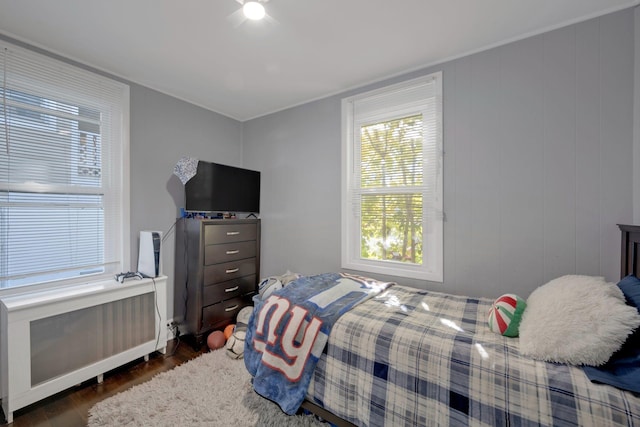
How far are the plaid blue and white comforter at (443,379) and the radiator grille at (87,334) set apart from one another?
1666 mm

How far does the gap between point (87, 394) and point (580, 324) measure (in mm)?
2980

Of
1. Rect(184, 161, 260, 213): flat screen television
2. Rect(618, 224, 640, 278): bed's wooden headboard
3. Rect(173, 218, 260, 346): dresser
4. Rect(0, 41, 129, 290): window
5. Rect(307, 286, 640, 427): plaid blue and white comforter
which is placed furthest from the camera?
Rect(184, 161, 260, 213): flat screen television

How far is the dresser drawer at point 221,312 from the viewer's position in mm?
2600

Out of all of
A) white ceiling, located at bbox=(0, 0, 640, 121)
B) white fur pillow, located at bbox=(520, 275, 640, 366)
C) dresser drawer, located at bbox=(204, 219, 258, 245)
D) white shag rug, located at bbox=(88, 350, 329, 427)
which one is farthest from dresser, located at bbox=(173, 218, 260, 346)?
white fur pillow, located at bbox=(520, 275, 640, 366)

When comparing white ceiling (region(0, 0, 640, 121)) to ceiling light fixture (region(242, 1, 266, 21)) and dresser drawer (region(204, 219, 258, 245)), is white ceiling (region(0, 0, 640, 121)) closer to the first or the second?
ceiling light fixture (region(242, 1, 266, 21))

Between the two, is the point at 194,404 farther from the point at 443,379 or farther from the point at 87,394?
the point at 443,379

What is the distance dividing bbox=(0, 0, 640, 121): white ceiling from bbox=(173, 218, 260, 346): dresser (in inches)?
56.6

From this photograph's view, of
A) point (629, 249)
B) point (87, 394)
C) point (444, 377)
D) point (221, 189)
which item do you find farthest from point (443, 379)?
point (221, 189)

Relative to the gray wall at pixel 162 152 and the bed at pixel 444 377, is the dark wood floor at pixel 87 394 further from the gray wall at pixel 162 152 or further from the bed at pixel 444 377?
the bed at pixel 444 377

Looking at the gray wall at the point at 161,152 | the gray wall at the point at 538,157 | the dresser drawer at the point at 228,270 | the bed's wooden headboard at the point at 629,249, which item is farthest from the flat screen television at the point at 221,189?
the bed's wooden headboard at the point at 629,249

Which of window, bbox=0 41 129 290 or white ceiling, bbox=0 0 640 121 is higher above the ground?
white ceiling, bbox=0 0 640 121

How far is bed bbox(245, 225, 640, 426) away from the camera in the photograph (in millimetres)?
979

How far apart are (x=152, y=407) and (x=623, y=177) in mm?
3340

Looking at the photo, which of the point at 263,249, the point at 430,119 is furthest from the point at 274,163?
the point at 430,119
